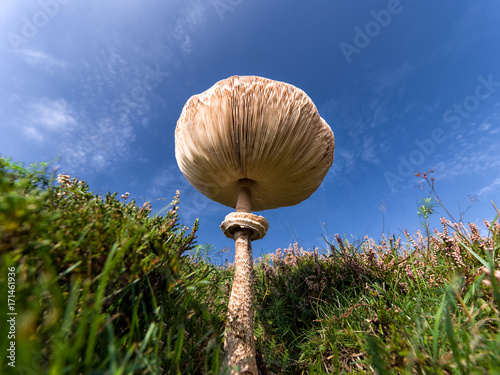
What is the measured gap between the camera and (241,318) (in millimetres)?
1965

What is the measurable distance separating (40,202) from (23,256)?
225 mm

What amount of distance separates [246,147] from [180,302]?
5.11ft

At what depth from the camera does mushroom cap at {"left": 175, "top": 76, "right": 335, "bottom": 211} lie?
2.18 m

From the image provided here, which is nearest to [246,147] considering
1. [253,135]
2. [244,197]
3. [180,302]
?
[253,135]

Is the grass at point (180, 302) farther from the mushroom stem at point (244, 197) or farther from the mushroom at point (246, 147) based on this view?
the mushroom stem at point (244, 197)

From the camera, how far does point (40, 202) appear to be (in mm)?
899

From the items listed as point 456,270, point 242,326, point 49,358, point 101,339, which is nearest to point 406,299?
point 456,270

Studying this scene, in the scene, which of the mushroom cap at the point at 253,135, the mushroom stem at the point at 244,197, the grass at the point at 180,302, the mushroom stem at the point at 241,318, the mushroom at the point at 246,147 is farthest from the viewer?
the mushroom stem at the point at 244,197

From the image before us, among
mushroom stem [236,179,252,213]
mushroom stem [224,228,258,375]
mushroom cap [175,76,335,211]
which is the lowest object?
mushroom stem [224,228,258,375]

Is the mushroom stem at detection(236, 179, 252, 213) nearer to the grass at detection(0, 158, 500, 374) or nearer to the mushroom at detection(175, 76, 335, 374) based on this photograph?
the mushroom at detection(175, 76, 335, 374)

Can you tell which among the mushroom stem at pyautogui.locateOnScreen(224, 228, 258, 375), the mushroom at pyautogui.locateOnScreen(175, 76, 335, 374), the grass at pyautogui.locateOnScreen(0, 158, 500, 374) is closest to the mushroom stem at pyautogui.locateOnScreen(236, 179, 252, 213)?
the mushroom at pyautogui.locateOnScreen(175, 76, 335, 374)

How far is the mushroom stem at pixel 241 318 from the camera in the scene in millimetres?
1761

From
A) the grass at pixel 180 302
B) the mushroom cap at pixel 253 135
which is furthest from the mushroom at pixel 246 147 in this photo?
the grass at pixel 180 302

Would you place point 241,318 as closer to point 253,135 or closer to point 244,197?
point 244,197
